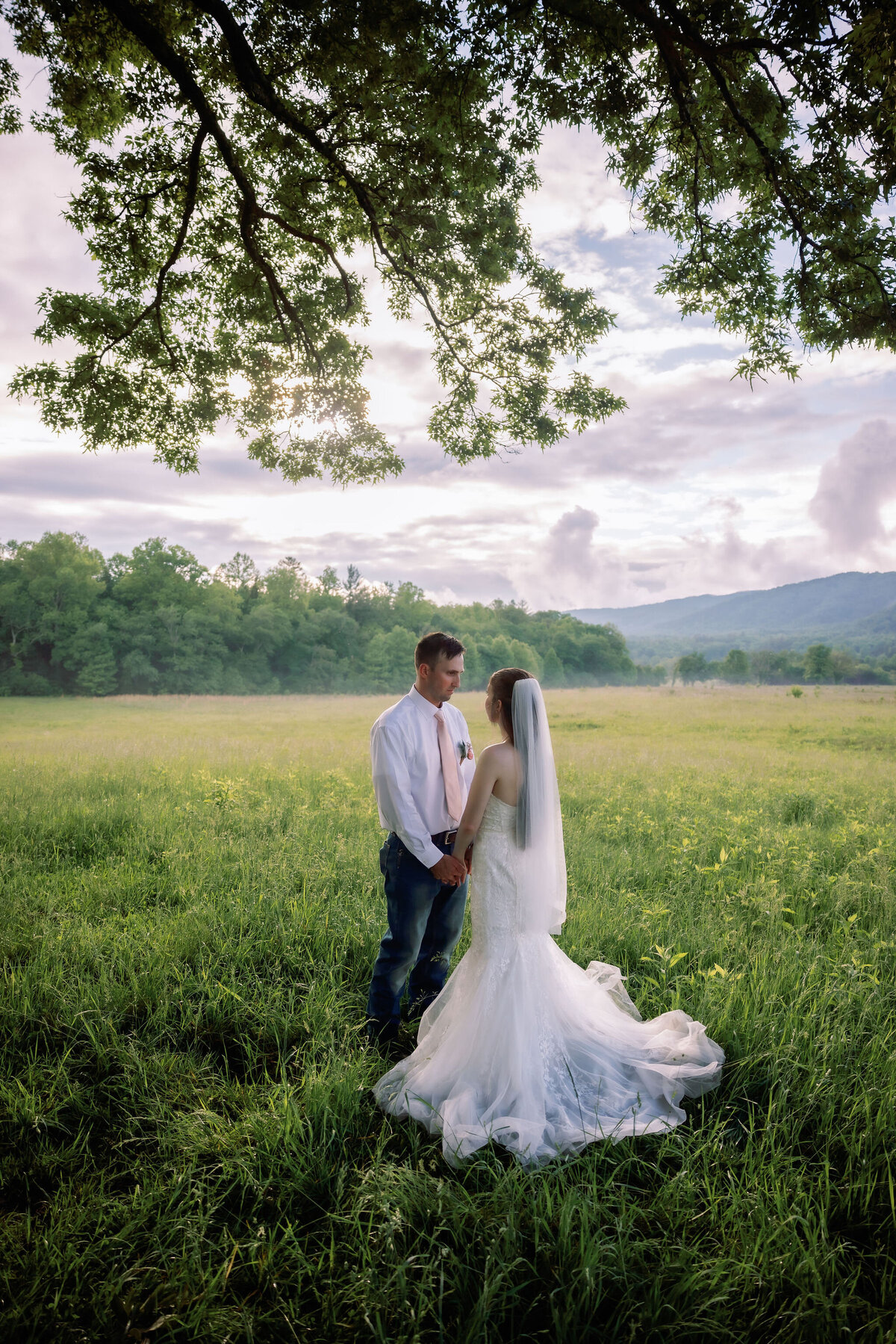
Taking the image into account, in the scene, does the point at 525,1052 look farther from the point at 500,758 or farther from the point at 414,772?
the point at 414,772

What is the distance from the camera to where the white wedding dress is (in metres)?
3.37

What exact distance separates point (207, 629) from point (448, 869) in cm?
6970

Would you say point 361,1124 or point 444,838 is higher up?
point 444,838

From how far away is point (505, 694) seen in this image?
412 cm

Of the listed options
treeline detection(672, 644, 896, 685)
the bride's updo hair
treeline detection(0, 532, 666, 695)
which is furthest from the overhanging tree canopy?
treeline detection(672, 644, 896, 685)

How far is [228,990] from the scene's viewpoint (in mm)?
4539

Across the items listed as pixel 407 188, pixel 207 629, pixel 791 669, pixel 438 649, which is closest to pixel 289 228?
pixel 407 188

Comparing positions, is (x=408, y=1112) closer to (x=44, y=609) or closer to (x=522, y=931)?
(x=522, y=931)

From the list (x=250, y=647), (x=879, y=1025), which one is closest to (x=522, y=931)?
(x=879, y=1025)

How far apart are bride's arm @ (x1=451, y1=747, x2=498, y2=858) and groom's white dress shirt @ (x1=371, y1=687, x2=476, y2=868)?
21 centimetres

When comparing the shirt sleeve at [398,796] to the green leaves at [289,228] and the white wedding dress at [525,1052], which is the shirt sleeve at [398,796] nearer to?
the white wedding dress at [525,1052]

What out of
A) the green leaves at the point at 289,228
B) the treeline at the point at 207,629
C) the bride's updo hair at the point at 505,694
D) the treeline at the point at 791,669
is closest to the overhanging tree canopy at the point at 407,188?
the green leaves at the point at 289,228

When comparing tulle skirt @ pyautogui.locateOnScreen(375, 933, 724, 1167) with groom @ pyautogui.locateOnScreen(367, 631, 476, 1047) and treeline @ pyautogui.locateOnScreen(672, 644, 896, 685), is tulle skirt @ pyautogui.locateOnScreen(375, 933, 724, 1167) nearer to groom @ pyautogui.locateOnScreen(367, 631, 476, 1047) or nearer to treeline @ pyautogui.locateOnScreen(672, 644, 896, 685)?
groom @ pyautogui.locateOnScreen(367, 631, 476, 1047)

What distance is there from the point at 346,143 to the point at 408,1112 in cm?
1069
